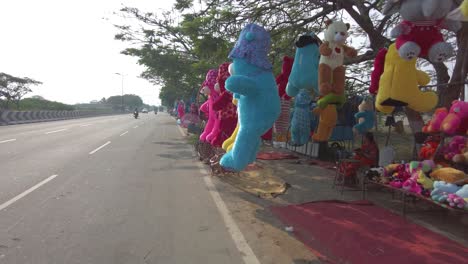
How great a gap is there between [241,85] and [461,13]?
248 cm

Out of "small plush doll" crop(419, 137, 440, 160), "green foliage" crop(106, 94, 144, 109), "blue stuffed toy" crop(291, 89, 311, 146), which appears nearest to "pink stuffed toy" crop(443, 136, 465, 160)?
"small plush doll" crop(419, 137, 440, 160)

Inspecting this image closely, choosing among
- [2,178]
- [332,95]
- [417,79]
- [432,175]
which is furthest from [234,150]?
[2,178]

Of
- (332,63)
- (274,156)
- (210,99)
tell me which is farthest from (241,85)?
(274,156)

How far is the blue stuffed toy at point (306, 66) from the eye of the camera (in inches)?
231

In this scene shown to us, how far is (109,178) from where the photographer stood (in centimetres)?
853

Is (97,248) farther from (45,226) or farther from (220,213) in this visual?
(220,213)

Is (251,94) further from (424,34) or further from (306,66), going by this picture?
(424,34)

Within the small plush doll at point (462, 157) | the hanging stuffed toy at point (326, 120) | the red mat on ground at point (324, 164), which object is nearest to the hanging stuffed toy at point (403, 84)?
the small plush doll at point (462, 157)

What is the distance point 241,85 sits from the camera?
4750 millimetres

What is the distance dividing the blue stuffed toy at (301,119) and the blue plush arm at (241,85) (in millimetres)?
4876

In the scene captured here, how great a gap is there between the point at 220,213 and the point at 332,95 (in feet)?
8.43

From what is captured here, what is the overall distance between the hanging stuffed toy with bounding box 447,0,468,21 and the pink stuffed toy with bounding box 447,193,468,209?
2140 millimetres

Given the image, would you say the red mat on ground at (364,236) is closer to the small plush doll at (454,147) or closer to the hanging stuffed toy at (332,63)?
the small plush doll at (454,147)

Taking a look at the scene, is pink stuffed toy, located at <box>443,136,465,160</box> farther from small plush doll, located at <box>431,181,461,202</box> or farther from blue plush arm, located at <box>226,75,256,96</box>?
blue plush arm, located at <box>226,75,256,96</box>
